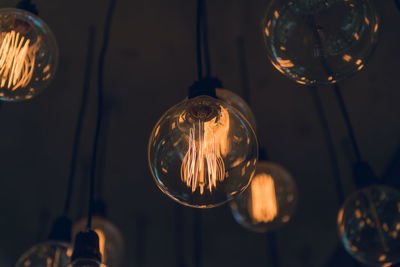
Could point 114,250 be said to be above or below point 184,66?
below

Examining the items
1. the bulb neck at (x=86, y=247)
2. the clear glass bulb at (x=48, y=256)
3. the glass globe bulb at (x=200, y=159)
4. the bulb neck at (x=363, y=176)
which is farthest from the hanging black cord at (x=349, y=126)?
the clear glass bulb at (x=48, y=256)

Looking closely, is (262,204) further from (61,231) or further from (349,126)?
(61,231)

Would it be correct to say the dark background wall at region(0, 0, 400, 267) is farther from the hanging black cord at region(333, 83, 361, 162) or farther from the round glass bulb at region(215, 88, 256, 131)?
the round glass bulb at region(215, 88, 256, 131)

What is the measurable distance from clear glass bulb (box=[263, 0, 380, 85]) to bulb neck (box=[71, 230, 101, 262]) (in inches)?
27.9

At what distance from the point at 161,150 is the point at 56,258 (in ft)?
2.46

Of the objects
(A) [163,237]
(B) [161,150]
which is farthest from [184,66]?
(A) [163,237]

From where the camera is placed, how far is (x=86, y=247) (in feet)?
3.71

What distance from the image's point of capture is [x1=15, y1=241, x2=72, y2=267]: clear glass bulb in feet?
4.62

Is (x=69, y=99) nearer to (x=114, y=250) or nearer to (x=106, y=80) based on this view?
(x=106, y=80)

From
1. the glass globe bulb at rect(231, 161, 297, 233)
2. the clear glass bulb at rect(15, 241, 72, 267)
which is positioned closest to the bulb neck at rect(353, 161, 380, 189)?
the glass globe bulb at rect(231, 161, 297, 233)

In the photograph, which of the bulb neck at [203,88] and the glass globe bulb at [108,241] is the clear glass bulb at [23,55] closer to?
the bulb neck at [203,88]

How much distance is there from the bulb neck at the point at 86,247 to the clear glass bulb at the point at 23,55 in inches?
17.0

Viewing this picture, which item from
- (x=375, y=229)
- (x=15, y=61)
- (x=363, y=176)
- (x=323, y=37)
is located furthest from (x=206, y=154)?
(x=363, y=176)

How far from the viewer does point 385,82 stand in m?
2.81
